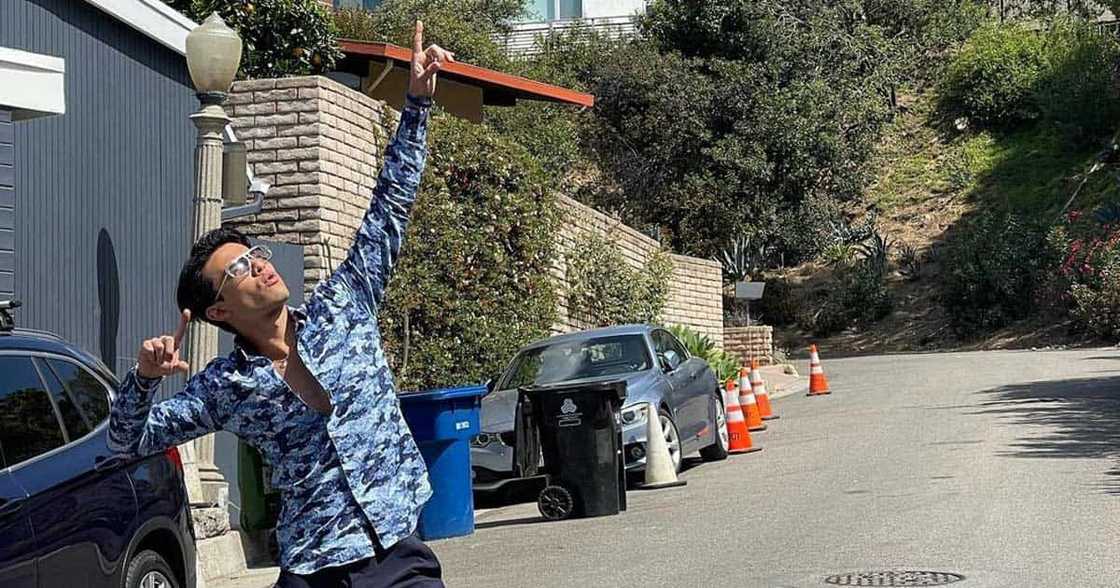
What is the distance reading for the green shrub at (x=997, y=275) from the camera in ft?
143

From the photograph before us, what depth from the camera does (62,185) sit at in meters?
12.7

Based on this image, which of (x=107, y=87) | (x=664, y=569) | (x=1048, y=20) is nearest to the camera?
(x=664, y=569)

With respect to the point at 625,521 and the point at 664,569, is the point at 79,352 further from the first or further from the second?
the point at 625,521

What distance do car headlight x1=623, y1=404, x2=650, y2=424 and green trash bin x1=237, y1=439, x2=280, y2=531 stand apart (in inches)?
197

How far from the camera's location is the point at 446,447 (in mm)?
12711

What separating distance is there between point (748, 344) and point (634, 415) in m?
20.0

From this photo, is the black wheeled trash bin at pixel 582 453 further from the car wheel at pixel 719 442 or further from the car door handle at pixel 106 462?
the car door handle at pixel 106 462

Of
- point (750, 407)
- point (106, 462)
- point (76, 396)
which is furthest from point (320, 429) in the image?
point (750, 407)

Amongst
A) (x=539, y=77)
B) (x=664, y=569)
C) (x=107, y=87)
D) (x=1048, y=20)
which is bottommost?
(x=664, y=569)

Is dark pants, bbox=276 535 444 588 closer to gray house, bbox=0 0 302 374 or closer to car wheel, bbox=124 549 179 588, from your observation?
car wheel, bbox=124 549 179 588

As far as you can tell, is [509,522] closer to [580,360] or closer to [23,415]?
[580,360]

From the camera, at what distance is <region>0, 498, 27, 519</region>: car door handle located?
636cm

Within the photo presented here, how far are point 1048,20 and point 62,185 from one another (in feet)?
162

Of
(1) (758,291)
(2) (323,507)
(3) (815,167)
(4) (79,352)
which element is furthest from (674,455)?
(3) (815,167)
